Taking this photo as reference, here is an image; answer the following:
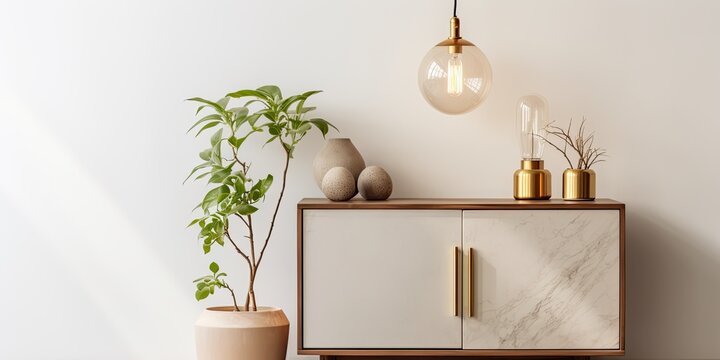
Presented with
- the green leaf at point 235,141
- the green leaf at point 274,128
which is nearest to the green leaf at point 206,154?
the green leaf at point 235,141

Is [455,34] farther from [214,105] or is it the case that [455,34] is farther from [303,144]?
[214,105]

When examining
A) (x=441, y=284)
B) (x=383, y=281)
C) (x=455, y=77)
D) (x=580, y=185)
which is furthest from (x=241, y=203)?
(x=580, y=185)

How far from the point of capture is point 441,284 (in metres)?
3.01

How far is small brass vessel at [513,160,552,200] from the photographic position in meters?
3.12

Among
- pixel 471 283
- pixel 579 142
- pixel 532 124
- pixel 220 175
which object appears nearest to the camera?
pixel 471 283

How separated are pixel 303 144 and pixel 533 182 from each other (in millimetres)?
869

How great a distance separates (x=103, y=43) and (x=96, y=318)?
3.43ft

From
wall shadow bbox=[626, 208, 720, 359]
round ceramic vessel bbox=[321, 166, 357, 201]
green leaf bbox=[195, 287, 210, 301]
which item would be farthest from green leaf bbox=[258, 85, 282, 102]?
wall shadow bbox=[626, 208, 720, 359]

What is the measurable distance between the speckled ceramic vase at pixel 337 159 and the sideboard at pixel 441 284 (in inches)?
8.1

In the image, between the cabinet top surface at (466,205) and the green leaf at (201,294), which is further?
the green leaf at (201,294)

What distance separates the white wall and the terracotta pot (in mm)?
301

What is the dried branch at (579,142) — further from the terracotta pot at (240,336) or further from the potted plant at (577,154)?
the terracotta pot at (240,336)

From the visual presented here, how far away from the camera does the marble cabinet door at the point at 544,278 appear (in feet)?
9.84

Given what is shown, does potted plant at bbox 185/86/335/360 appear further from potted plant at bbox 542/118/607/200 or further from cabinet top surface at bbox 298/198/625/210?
potted plant at bbox 542/118/607/200
